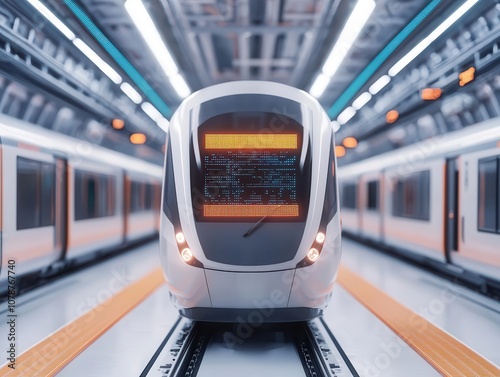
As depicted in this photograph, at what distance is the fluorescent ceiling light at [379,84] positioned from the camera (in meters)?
7.62

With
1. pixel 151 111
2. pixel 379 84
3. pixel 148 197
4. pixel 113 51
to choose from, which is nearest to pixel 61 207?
pixel 113 51

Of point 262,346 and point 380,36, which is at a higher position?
point 380,36

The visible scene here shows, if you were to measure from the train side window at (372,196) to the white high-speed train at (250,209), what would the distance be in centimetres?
874

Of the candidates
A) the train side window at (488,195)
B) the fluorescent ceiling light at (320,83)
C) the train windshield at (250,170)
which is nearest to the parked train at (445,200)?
the train side window at (488,195)

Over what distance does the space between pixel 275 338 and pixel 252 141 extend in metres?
1.94

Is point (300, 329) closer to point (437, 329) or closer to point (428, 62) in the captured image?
point (437, 329)

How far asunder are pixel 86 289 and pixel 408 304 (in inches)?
176

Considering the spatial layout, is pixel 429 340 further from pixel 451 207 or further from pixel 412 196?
pixel 412 196

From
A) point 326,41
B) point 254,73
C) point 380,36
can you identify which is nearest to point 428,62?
point 380,36

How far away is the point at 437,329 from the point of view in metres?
5.23

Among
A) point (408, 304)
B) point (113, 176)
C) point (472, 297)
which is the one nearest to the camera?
point (408, 304)

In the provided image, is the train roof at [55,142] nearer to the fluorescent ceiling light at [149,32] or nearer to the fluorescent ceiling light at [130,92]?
the fluorescent ceiling light at [130,92]

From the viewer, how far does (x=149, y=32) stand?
5.66 metres

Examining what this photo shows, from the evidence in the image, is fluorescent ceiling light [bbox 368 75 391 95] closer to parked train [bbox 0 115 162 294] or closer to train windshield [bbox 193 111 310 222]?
train windshield [bbox 193 111 310 222]
